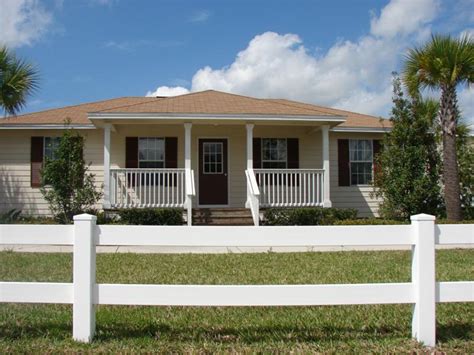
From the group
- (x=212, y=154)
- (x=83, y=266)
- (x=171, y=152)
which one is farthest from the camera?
(x=212, y=154)

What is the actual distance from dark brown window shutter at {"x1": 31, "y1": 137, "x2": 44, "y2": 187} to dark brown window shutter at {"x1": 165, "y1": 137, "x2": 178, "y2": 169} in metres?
4.13

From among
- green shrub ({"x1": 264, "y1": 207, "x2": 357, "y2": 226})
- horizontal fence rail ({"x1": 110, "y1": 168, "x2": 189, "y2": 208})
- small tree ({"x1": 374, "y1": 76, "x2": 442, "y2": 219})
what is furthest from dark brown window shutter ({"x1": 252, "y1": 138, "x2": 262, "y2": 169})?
small tree ({"x1": 374, "y1": 76, "x2": 442, "y2": 219})

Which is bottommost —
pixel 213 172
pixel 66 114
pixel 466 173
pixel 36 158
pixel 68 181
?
pixel 68 181

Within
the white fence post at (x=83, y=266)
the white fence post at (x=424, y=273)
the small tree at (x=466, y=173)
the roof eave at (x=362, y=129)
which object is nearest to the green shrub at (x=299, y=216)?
the roof eave at (x=362, y=129)

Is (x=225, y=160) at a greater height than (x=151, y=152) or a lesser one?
lesser

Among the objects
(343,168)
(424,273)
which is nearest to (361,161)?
(343,168)

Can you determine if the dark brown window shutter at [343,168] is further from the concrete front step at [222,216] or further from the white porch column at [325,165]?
the concrete front step at [222,216]

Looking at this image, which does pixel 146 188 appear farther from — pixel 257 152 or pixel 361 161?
pixel 361 161

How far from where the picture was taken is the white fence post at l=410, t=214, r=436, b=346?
3.96m

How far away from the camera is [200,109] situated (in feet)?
47.2

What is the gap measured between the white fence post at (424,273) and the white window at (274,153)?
39.4 ft

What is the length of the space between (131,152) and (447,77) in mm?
9868

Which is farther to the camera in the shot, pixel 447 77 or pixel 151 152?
pixel 151 152

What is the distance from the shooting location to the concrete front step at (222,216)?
14.1m
